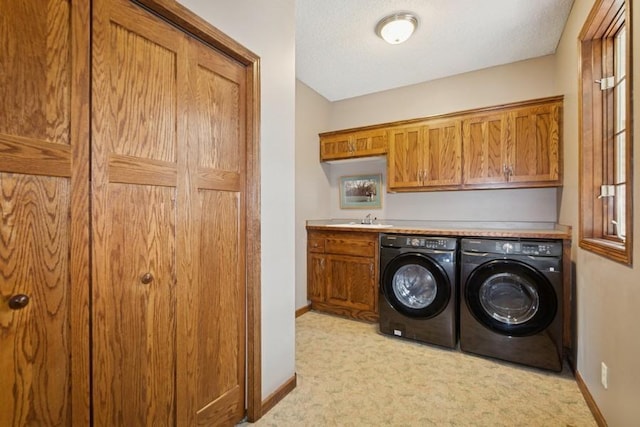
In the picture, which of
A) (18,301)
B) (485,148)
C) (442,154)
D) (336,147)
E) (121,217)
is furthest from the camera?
(336,147)

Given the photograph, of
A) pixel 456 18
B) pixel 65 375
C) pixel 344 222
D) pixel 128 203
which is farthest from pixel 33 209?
pixel 344 222

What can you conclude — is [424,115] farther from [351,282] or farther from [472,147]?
[351,282]

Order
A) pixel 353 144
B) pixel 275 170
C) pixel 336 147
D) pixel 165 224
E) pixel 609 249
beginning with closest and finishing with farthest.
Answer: pixel 165 224 < pixel 609 249 < pixel 275 170 < pixel 353 144 < pixel 336 147

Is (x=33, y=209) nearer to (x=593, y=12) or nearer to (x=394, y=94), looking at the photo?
(x=593, y=12)

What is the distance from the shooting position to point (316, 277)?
11.6ft

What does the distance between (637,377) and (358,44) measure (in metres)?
2.91

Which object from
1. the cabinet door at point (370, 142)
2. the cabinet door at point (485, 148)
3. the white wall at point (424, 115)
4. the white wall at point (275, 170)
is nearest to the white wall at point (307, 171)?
the white wall at point (424, 115)

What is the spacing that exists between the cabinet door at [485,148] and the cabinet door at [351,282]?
1.39 meters

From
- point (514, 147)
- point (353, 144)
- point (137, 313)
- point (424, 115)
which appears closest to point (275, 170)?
point (137, 313)

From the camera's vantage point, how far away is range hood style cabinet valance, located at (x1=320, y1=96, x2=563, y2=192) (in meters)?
2.69

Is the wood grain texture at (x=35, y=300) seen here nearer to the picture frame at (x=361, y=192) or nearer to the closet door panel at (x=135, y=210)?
the closet door panel at (x=135, y=210)

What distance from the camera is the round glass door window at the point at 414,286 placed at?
2648 mm

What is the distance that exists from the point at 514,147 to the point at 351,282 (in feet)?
6.84

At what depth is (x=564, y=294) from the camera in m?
2.20
